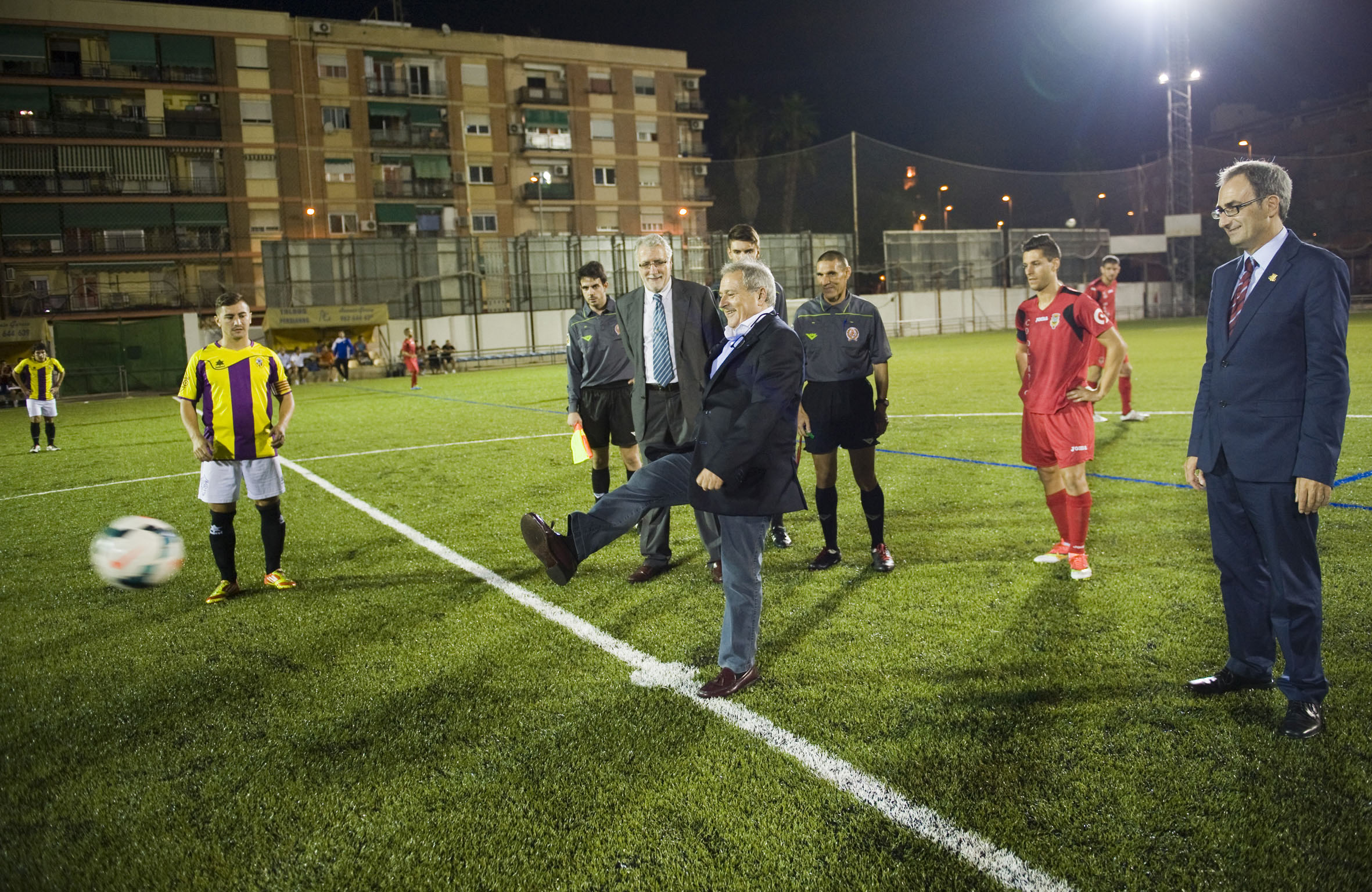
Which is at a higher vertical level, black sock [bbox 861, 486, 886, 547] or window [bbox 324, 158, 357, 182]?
window [bbox 324, 158, 357, 182]

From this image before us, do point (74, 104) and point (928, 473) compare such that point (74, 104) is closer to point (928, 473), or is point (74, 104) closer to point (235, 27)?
point (235, 27)

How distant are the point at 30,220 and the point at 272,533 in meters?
50.5

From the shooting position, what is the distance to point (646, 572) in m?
5.90

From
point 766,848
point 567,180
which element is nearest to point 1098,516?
point 766,848

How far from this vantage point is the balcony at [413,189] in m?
52.0

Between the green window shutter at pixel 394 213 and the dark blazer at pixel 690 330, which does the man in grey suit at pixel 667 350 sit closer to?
the dark blazer at pixel 690 330

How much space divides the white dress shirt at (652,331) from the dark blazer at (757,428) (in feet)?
5.55

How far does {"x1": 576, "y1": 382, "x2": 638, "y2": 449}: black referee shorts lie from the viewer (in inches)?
267

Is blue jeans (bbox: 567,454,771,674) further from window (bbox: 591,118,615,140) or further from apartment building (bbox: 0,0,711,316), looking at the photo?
window (bbox: 591,118,615,140)

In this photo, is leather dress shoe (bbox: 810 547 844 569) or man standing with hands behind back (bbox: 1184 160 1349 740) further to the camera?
leather dress shoe (bbox: 810 547 844 569)

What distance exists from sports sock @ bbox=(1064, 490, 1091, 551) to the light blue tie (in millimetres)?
2600

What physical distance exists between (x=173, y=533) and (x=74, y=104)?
175 feet

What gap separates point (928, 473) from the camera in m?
9.30

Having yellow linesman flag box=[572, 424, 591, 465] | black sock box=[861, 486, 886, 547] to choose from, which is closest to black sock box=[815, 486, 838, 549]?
black sock box=[861, 486, 886, 547]
